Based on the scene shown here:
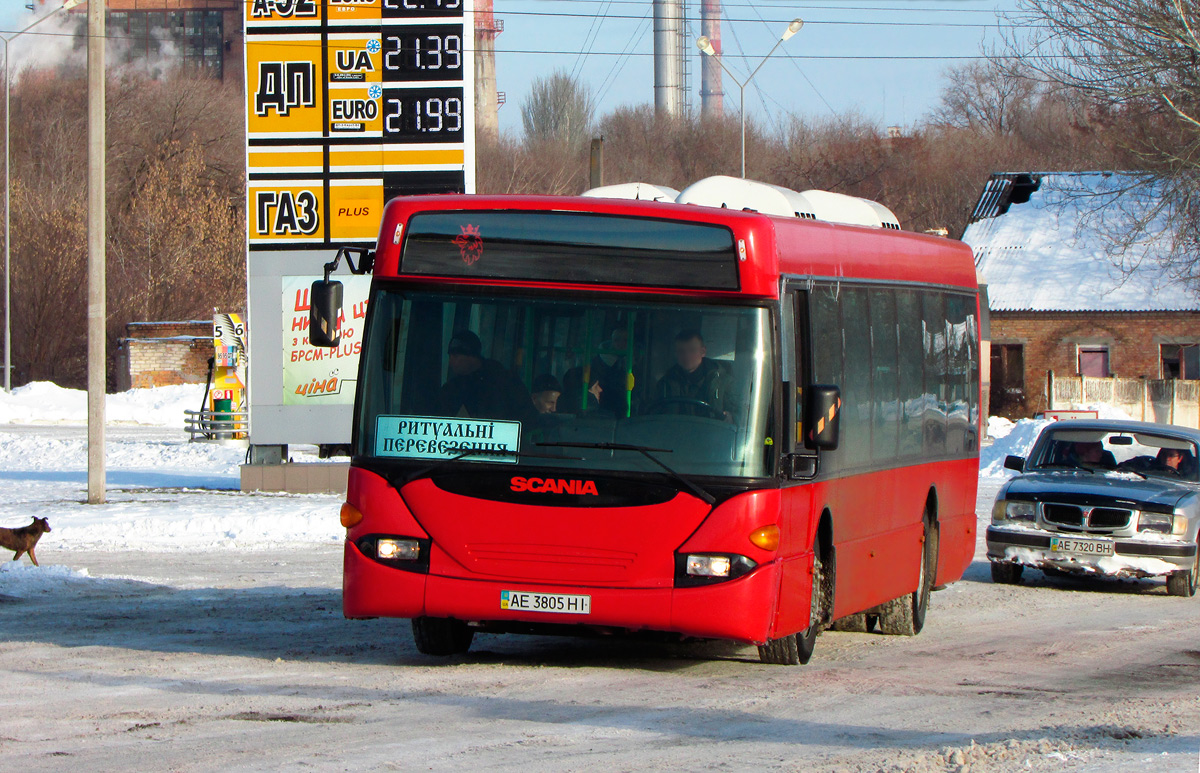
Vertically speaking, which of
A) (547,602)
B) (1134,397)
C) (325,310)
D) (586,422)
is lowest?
(547,602)

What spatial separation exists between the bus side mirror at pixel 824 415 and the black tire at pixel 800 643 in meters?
0.93

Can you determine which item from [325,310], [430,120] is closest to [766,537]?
[325,310]

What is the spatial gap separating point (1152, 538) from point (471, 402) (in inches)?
321

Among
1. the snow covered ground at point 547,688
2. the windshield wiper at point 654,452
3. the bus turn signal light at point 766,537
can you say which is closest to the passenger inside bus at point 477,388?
the windshield wiper at point 654,452

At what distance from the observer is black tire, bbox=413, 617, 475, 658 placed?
8.95 meters

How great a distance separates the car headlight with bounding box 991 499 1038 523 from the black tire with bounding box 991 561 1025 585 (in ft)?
1.66

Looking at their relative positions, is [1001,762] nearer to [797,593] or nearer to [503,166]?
[797,593]

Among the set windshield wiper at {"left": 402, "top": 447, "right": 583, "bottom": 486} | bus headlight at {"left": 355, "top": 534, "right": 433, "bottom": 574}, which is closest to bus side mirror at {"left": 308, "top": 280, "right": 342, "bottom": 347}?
windshield wiper at {"left": 402, "top": 447, "right": 583, "bottom": 486}

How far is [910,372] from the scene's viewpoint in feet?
36.5

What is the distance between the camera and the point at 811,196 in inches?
472

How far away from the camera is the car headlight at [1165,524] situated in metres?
13.8

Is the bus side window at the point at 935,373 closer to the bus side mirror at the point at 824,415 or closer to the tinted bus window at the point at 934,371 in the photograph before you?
the tinted bus window at the point at 934,371

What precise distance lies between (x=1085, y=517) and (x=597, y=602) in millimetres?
7590

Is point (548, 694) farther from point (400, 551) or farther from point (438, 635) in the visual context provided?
point (438, 635)
